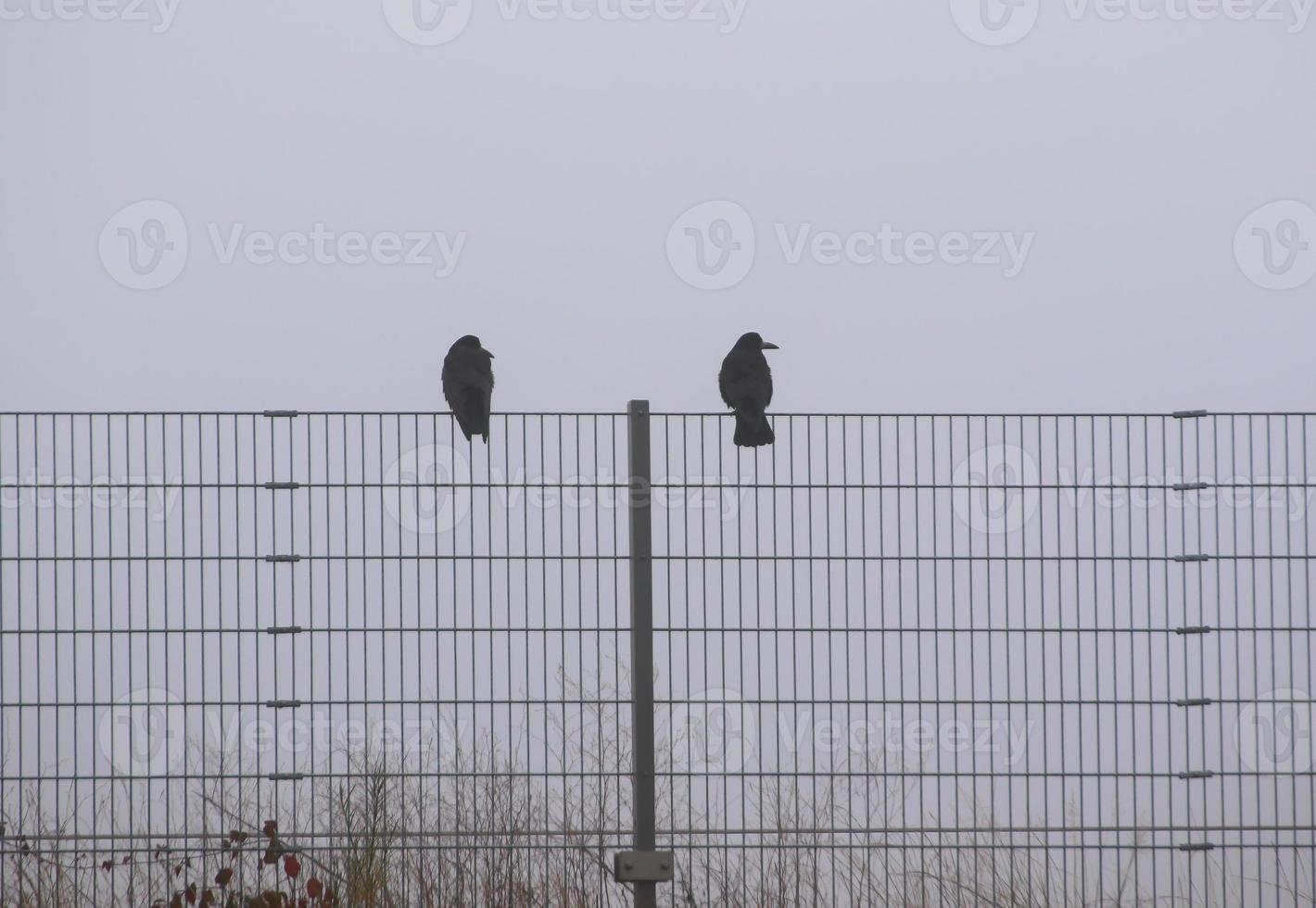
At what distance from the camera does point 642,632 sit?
5.20 m

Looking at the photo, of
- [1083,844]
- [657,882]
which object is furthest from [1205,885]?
[657,882]

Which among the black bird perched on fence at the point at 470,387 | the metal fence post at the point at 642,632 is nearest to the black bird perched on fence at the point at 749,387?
the metal fence post at the point at 642,632

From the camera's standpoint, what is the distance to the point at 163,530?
5.15 m

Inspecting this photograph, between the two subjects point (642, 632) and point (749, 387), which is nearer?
point (642, 632)

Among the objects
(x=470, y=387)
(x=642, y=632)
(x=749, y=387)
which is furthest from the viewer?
(x=749, y=387)

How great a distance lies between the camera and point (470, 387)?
548 cm

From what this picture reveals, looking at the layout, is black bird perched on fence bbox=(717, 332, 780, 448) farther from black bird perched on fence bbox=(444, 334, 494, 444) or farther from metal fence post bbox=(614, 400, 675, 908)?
black bird perched on fence bbox=(444, 334, 494, 444)

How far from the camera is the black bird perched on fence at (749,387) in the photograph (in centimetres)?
541

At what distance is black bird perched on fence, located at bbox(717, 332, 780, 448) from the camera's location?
5.41m

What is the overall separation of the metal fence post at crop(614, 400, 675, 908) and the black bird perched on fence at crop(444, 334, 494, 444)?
1.89 ft

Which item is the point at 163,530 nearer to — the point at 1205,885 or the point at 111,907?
the point at 111,907

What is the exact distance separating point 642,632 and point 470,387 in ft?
3.76

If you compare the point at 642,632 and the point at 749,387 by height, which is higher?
the point at 749,387

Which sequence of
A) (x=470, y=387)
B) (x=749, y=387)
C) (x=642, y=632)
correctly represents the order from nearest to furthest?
(x=642, y=632), (x=470, y=387), (x=749, y=387)
